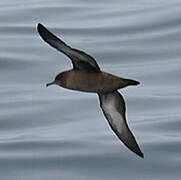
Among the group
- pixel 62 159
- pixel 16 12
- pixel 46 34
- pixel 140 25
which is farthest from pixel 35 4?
pixel 46 34

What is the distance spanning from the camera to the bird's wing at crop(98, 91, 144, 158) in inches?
288

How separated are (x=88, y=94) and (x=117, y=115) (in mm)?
10334

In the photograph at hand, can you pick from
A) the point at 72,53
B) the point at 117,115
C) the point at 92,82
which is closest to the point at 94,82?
the point at 92,82

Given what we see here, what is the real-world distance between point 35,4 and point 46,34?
17.4 metres

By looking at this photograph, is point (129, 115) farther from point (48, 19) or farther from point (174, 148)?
point (48, 19)

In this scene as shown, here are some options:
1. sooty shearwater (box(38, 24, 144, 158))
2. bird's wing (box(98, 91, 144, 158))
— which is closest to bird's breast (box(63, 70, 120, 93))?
sooty shearwater (box(38, 24, 144, 158))

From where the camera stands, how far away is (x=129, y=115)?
1633 cm

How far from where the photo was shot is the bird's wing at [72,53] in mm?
6309

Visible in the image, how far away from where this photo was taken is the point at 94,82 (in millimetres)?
6508

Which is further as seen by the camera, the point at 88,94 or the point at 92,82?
the point at 88,94

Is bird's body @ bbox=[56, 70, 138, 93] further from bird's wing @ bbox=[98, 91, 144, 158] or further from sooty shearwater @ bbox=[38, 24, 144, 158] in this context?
bird's wing @ bbox=[98, 91, 144, 158]

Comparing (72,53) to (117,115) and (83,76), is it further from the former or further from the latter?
(117,115)

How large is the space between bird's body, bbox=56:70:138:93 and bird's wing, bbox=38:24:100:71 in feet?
0.17

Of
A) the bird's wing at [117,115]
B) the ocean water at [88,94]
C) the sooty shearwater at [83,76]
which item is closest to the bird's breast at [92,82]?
the sooty shearwater at [83,76]
